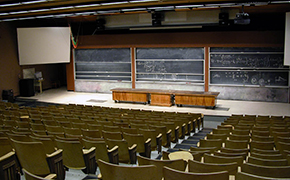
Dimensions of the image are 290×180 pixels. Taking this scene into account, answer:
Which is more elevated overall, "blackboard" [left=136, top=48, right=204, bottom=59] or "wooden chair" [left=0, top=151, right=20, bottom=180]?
"blackboard" [left=136, top=48, right=204, bottom=59]

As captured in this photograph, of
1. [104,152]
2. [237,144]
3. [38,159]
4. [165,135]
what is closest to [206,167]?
[104,152]

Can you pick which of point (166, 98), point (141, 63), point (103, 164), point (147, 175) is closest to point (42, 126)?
point (103, 164)

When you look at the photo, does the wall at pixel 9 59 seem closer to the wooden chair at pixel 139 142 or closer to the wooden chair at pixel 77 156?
the wooden chair at pixel 139 142

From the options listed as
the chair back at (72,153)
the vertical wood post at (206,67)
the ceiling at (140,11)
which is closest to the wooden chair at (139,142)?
the chair back at (72,153)

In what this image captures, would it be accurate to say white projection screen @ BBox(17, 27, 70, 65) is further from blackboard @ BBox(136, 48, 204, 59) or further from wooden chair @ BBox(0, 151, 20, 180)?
wooden chair @ BBox(0, 151, 20, 180)

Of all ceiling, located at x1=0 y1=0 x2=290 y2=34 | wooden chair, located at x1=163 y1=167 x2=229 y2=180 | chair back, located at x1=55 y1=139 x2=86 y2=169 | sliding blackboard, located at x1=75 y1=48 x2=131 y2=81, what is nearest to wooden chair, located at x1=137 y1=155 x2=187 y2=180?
wooden chair, located at x1=163 y1=167 x2=229 y2=180

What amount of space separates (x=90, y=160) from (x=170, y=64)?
1208 centimetres

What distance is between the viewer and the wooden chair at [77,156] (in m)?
4.40

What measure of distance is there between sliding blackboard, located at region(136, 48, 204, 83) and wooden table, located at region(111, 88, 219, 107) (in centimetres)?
195

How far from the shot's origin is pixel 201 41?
15078 millimetres

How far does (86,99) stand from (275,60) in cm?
980

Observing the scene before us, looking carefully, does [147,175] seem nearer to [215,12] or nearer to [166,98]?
[166,98]

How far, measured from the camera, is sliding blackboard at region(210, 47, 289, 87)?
1408cm

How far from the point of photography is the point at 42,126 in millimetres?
6395
